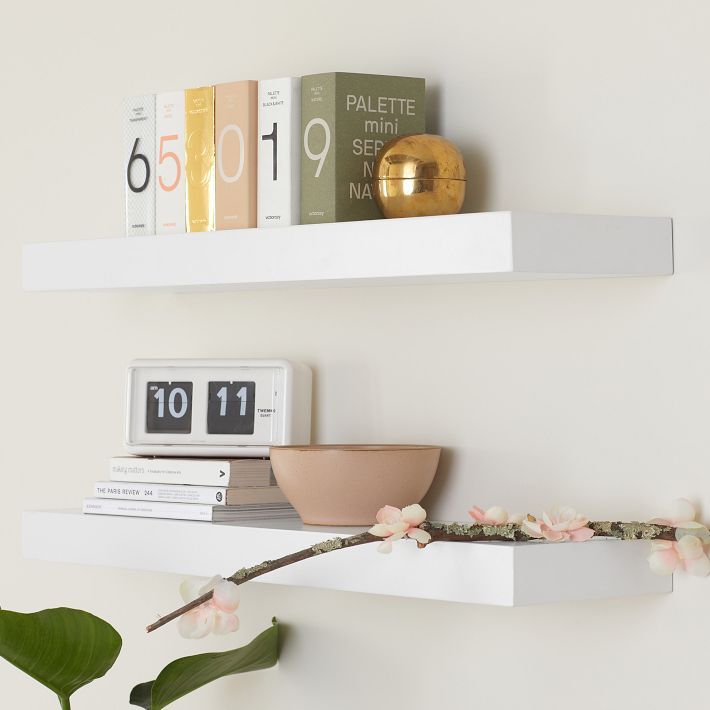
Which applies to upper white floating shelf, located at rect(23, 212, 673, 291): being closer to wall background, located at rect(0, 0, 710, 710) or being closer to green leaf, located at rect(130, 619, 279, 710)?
wall background, located at rect(0, 0, 710, 710)

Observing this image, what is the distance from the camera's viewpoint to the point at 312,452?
1368 millimetres

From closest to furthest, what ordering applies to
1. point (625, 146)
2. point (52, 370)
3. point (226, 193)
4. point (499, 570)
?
1. point (499, 570)
2. point (625, 146)
3. point (226, 193)
4. point (52, 370)

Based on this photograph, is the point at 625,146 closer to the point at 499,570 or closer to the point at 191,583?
the point at 499,570

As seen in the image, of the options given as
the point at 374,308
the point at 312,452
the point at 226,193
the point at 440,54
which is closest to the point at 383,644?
the point at 312,452

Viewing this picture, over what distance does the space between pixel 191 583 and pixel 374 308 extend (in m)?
0.40

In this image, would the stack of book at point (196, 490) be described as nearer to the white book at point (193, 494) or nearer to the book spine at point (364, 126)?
the white book at point (193, 494)

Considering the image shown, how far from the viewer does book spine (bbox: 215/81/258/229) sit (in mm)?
1459

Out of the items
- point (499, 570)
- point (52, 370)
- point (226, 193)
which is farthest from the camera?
point (52, 370)

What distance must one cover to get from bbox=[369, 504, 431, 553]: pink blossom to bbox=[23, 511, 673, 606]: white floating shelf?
3 cm

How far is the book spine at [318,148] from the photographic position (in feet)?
4.54

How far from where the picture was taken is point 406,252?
4.15 feet

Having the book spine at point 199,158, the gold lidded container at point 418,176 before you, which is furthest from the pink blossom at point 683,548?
the book spine at point 199,158

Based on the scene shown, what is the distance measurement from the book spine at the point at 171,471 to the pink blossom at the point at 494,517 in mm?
323

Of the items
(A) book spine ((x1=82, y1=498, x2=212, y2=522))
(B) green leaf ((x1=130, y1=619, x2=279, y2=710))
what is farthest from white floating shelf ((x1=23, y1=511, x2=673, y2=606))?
(B) green leaf ((x1=130, y1=619, x2=279, y2=710))
